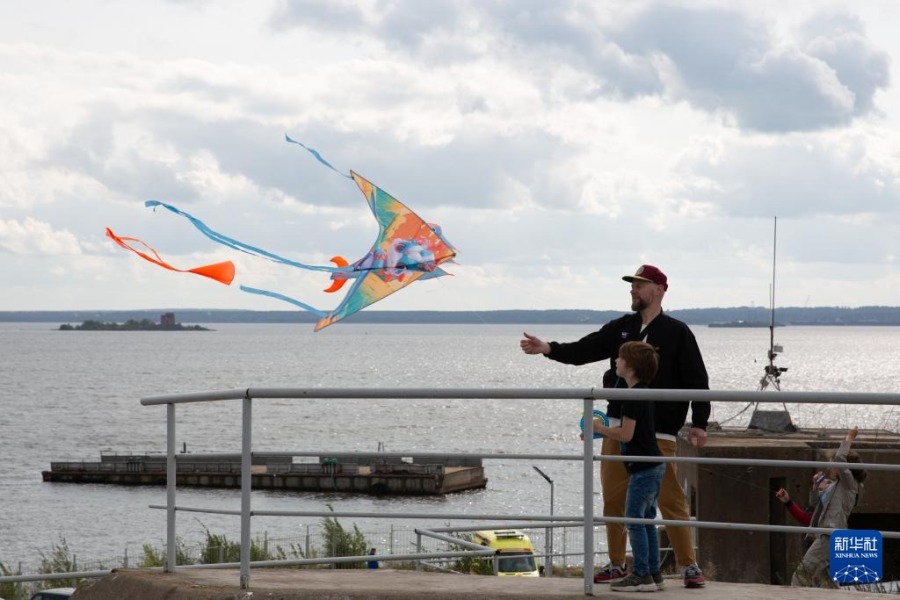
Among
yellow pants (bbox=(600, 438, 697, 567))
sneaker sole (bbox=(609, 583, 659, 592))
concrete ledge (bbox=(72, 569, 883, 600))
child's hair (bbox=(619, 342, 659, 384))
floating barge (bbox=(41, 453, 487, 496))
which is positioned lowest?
floating barge (bbox=(41, 453, 487, 496))

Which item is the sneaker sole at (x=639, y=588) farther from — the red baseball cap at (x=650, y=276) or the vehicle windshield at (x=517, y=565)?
the vehicle windshield at (x=517, y=565)

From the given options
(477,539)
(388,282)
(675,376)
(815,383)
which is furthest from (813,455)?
(815,383)

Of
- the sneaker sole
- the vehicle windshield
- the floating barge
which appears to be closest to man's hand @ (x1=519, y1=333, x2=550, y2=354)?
the sneaker sole

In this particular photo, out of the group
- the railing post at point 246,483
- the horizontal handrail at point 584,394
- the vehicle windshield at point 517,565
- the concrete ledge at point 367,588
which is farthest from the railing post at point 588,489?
the vehicle windshield at point 517,565

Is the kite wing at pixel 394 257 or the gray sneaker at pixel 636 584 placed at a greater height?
the kite wing at pixel 394 257

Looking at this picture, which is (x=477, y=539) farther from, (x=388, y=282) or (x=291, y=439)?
(x=291, y=439)

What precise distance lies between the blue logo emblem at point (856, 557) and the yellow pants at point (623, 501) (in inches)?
34.1

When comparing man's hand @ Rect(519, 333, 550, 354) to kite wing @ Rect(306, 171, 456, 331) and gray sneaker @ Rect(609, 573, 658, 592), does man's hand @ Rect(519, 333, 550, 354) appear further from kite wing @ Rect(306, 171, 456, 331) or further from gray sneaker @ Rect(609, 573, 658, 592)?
kite wing @ Rect(306, 171, 456, 331)

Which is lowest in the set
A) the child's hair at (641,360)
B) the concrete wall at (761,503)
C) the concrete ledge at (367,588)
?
the concrete wall at (761,503)

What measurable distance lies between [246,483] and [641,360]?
2306 millimetres

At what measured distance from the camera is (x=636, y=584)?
7352 mm

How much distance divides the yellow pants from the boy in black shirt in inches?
7.5

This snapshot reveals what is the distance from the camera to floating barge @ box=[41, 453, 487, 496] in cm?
8631

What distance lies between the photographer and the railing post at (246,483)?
7195mm
